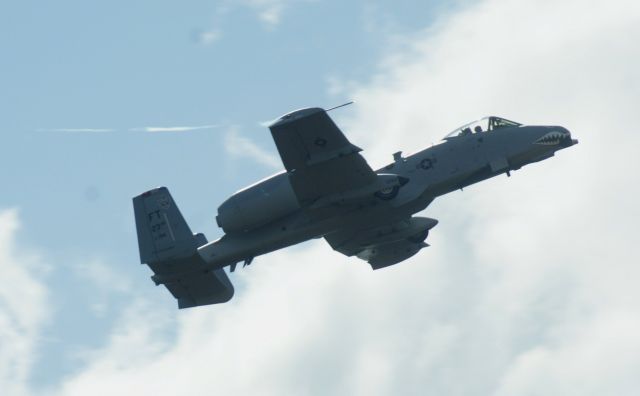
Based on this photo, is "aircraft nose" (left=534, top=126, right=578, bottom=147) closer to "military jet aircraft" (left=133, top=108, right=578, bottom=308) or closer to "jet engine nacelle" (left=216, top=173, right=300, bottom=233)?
"military jet aircraft" (left=133, top=108, right=578, bottom=308)

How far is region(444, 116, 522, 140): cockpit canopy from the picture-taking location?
55375 mm

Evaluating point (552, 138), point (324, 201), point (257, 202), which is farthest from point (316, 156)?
point (552, 138)

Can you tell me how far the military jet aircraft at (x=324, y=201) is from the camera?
2085 inches

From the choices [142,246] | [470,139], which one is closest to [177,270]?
[142,246]

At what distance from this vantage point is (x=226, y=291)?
58.6 m

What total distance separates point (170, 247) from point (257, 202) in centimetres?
438

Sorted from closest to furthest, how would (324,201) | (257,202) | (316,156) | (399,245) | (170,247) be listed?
(316,156) < (324,201) < (257,202) < (170,247) < (399,245)

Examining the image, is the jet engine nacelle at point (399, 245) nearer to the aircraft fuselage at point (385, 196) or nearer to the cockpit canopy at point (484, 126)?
the aircraft fuselage at point (385, 196)

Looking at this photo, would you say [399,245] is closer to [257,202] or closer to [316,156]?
[257,202]

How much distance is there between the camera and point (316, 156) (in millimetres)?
51312

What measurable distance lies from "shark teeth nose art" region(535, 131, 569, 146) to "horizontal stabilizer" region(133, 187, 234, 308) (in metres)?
14.6

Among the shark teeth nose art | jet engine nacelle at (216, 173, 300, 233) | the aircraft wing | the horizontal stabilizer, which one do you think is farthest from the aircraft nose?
the horizontal stabilizer

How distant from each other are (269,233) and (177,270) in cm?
421

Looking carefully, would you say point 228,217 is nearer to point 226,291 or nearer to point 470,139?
point 226,291
